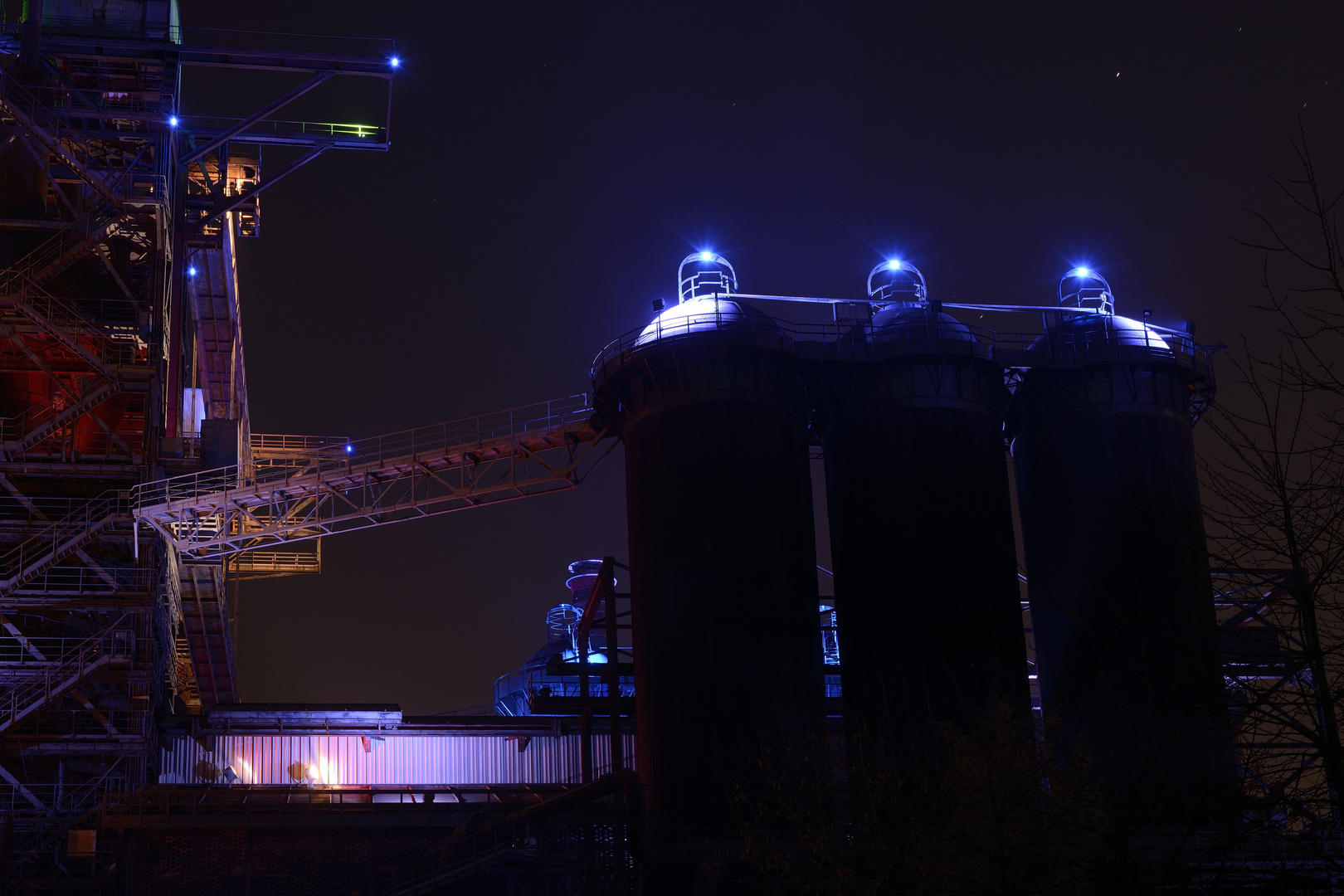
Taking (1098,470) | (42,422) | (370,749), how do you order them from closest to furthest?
(1098,470), (42,422), (370,749)

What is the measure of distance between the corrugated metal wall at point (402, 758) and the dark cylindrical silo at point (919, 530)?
13.2 m

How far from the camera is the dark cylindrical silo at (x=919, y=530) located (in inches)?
Result: 1581

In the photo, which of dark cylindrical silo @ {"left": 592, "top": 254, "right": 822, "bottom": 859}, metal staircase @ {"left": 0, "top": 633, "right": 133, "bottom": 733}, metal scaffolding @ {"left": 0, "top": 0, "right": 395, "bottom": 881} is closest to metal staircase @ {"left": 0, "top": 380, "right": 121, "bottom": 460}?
metal scaffolding @ {"left": 0, "top": 0, "right": 395, "bottom": 881}

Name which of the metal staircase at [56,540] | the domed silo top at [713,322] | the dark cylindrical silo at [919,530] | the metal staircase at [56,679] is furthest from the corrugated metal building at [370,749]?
the domed silo top at [713,322]

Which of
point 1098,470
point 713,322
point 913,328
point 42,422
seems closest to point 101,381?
point 42,422

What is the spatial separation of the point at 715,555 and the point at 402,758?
57.2ft

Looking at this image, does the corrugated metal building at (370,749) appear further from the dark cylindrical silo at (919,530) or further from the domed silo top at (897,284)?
the domed silo top at (897,284)

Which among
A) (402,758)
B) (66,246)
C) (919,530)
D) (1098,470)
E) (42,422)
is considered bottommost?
(402,758)

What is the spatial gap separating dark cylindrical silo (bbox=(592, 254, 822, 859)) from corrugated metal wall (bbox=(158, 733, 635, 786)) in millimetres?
11087

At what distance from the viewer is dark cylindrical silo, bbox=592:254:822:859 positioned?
1494 inches

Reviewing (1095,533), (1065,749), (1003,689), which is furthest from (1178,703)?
(1095,533)

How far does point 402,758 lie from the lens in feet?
164

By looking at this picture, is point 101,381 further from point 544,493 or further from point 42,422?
point 544,493

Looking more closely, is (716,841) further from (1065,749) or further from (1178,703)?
(1178,703)
